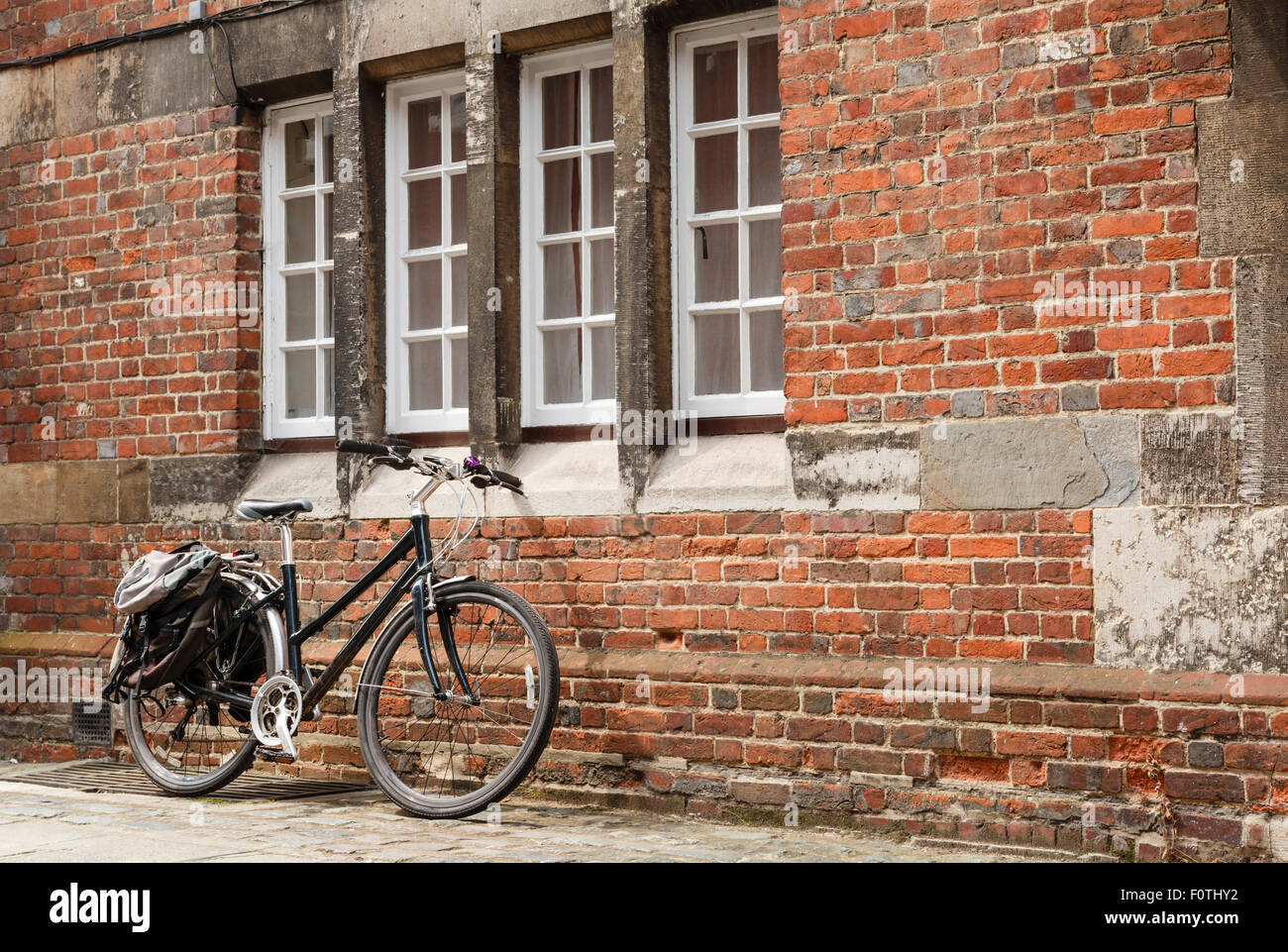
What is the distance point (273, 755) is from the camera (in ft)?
20.3

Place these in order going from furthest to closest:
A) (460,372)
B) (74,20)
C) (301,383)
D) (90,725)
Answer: (74,20) < (90,725) < (301,383) < (460,372)

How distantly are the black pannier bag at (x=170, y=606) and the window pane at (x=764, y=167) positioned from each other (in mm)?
2685

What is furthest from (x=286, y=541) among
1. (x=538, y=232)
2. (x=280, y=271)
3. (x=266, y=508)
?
(x=280, y=271)

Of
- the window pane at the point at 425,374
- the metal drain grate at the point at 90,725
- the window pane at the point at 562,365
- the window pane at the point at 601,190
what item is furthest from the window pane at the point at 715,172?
the metal drain grate at the point at 90,725

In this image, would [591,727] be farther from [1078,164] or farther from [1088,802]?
[1078,164]

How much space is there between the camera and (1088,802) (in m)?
5.23

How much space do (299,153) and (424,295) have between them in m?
1.10

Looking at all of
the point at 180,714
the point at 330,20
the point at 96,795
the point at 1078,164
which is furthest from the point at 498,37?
the point at 96,795

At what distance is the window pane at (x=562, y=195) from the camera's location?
6879 mm

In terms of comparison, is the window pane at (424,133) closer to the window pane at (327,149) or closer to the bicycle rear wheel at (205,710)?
the window pane at (327,149)

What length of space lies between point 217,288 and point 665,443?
102 inches

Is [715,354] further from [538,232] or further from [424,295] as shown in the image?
[424,295]

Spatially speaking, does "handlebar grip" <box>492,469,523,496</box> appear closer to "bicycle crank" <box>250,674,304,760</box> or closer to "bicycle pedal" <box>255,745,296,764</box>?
"bicycle crank" <box>250,674,304,760</box>

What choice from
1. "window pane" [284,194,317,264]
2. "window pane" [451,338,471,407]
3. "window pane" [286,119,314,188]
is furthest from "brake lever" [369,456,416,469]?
"window pane" [286,119,314,188]
